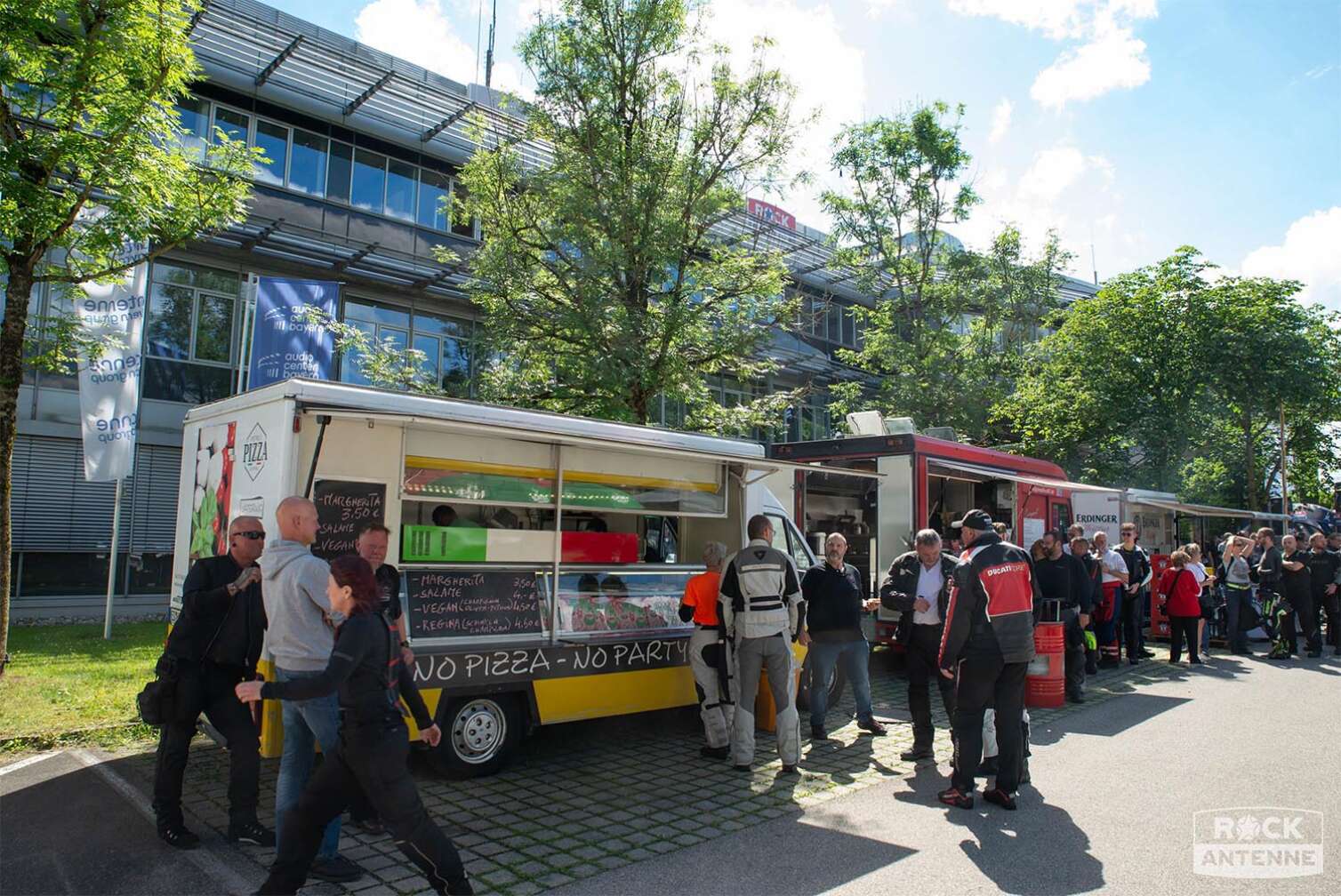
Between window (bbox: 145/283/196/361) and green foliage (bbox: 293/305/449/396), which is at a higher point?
window (bbox: 145/283/196/361)

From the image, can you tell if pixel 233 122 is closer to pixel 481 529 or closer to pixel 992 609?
pixel 481 529

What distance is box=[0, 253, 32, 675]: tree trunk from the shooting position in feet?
27.2

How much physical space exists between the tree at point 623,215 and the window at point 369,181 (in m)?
7.46

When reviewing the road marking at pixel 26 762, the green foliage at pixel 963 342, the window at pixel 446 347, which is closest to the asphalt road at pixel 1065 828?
the road marking at pixel 26 762

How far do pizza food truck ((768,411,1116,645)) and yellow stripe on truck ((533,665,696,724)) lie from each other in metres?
2.41

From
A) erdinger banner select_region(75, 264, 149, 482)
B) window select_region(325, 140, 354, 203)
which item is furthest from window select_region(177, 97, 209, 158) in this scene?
erdinger banner select_region(75, 264, 149, 482)

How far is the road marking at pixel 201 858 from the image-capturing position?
13.8 ft

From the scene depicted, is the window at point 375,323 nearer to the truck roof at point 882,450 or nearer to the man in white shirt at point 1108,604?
the truck roof at point 882,450

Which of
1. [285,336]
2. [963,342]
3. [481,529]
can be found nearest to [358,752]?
[481,529]

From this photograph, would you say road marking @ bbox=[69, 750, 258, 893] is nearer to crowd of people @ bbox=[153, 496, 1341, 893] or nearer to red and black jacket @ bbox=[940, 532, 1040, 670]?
crowd of people @ bbox=[153, 496, 1341, 893]

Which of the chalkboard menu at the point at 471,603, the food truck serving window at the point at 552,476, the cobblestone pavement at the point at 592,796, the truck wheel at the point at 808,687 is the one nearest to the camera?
the cobblestone pavement at the point at 592,796

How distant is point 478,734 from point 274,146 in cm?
1559

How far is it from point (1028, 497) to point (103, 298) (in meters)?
13.6

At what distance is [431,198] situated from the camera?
65.6 feet
